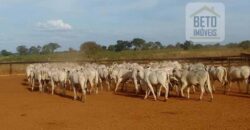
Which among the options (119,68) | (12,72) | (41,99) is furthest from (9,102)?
(12,72)

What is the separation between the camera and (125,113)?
53.6 feet

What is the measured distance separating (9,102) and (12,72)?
26120 mm

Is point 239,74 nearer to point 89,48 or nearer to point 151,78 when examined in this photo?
point 151,78

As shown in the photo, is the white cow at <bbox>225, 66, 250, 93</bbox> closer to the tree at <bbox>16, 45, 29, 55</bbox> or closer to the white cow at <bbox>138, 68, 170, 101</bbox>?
the white cow at <bbox>138, 68, 170, 101</bbox>

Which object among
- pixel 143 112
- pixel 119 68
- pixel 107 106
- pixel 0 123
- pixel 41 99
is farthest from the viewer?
pixel 119 68

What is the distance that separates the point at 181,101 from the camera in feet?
62.2

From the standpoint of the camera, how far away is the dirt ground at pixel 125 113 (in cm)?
1399

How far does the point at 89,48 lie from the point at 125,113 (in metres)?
52.0

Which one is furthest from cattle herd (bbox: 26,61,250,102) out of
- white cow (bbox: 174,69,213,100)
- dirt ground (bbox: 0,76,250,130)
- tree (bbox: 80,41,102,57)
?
tree (bbox: 80,41,102,57)

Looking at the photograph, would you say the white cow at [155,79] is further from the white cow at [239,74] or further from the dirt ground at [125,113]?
the white cow at [239,74]

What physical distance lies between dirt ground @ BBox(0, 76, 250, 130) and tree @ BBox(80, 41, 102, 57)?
44962 mm

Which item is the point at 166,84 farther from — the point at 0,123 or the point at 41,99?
the point at 0,123

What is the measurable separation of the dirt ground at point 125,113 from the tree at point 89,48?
45.0 meters

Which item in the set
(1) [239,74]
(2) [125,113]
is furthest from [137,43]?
(2) [125,113]
